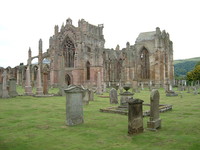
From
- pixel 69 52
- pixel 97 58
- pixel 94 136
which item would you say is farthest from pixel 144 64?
pixel 94 136

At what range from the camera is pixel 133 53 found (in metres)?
44.8

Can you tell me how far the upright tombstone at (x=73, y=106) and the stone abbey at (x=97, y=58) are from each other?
32356 mm

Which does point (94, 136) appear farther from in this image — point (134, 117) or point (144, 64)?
point (144, 64)

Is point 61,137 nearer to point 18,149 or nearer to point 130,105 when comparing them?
point 18,149

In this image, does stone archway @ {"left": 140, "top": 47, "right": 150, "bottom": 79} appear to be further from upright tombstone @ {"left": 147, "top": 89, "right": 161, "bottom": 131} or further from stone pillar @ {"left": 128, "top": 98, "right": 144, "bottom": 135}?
stone pillar @ {"left": 128, "top": 98, "right": 144, "bottom": 135}

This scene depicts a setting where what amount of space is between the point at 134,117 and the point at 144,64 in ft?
138

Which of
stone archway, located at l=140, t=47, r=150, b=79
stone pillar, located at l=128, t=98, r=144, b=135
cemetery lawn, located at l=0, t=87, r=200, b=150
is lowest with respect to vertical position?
cemetery lawn, located at l=0, t=87, r=200, b=150

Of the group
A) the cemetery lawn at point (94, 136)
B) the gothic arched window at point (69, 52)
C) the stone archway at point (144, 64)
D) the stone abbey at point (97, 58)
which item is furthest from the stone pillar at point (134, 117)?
the stone archway at point (144, 64)

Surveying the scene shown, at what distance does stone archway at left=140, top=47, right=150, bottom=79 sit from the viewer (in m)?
47.0

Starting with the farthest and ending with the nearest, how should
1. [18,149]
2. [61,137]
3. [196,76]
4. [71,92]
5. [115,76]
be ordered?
[196,76] < [115,76] < [71,92] < [61,137] < [18,149]

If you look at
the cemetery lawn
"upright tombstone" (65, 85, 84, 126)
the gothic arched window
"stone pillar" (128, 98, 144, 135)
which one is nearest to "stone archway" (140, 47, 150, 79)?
the gothic arched window

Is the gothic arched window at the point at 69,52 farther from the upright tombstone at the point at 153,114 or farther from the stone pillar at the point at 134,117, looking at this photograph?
the stone pillar at the point at 134,117

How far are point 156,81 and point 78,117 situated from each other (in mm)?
37287

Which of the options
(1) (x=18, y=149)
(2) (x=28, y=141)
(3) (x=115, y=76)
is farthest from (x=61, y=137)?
(3) (x=115, y=76)
